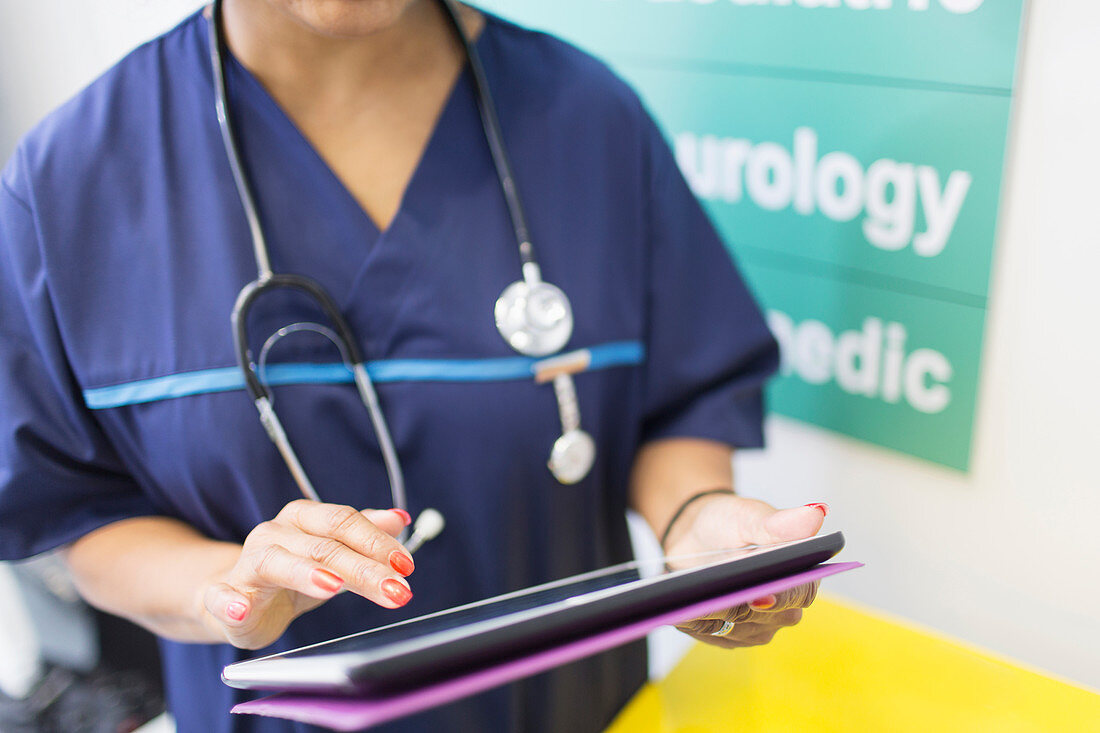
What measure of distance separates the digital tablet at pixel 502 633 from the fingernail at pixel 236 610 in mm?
42

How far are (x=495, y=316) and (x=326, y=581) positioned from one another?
1.10 ft

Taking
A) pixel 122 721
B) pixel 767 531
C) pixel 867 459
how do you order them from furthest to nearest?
pixel 122 721, pixel 867 459, pixel 767 531

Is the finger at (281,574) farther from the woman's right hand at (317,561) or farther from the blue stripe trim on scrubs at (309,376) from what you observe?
the blue stripe trim on scrubs at (309,376)

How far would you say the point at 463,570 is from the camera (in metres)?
0.81

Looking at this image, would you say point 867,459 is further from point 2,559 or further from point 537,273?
point 2,559

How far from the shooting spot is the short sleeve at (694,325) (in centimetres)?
88

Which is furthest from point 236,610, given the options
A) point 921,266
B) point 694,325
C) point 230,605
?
point 921,266

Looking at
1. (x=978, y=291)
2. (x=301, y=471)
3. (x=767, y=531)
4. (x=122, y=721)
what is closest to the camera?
(x=767, y=531)

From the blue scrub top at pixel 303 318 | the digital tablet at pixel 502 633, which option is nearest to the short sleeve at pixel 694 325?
the blue scrub top at pixel 303 318

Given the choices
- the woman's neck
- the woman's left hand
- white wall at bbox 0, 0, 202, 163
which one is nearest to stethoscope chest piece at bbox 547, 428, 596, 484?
the woman's left hand

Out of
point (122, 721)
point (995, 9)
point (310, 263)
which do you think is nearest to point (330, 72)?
point (310, 263)

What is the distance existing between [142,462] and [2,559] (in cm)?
14

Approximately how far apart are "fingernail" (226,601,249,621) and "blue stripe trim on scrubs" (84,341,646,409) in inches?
8.5

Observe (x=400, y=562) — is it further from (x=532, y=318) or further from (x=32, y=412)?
(x=32, y=412)
